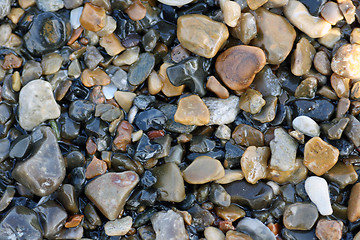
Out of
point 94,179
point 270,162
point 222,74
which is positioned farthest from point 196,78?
point 94,179

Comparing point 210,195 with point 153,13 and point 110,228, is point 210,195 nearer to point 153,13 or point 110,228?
point 110,228

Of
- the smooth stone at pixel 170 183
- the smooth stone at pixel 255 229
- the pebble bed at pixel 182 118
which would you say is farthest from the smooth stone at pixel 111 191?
the smooth stone at pixel 255 229

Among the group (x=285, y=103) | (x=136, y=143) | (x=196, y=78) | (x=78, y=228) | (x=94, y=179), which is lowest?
(x=78, y=228)

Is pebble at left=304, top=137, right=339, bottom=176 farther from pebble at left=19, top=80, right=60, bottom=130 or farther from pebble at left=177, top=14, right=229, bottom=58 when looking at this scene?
pebble at left=19, top=80, right=60, bottom=130

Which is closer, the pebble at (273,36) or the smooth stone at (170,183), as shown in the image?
the smooth stone at (170,183)

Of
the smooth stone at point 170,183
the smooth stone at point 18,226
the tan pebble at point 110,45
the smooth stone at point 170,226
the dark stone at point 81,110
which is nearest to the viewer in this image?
the smooth stone at point 18,226

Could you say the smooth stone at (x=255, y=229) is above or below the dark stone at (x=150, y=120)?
below

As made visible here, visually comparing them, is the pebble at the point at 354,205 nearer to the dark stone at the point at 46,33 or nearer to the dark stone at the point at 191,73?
the dark stone at the point at 191,73
